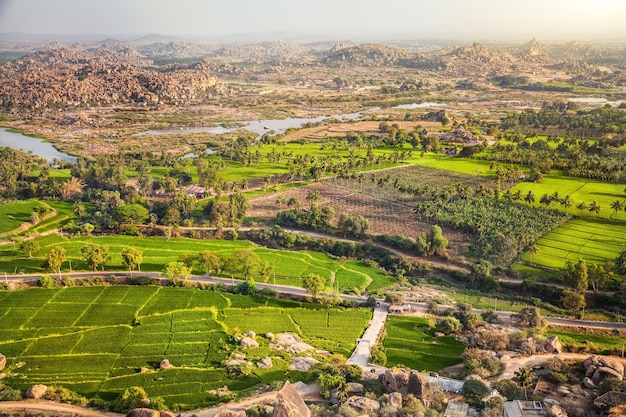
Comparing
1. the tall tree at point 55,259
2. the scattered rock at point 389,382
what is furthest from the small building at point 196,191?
the scattered rock at point 389,382

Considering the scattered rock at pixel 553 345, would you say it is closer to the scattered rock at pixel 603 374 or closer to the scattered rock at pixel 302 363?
the scattered rock at pixel 603 374

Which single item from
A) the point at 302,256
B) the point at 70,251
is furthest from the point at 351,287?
the point at 70,251

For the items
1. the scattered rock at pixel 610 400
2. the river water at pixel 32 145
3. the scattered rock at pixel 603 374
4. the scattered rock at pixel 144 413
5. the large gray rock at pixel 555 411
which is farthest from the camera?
the river water at pixel 32 145

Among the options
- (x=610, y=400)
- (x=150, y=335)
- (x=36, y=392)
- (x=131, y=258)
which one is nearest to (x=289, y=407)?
(x=36, y=392)

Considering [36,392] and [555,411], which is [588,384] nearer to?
[555,411]

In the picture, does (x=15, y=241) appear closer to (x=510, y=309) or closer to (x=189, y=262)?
(x=189, y=262)

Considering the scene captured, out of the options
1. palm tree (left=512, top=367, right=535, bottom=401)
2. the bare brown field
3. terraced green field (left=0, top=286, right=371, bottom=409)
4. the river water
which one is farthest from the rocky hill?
palm tree (left=512, top=367, right=535, bottom=401)
